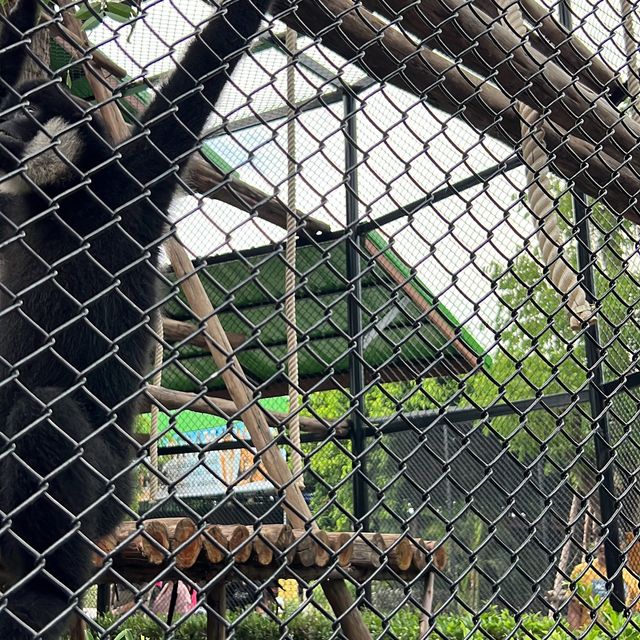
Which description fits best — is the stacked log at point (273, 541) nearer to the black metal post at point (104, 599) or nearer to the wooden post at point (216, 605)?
the wooden post at point (216, 605)

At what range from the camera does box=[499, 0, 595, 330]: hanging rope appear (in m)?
2.10

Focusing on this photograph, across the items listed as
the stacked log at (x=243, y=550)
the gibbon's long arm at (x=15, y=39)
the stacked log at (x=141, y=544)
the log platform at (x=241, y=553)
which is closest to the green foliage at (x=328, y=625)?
the log platform at (x=241, y=553)

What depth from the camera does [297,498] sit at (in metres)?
3.29

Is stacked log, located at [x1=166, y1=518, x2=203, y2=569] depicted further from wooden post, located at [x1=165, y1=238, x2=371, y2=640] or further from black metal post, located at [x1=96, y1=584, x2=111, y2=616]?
black metal post, located at [x1=96, y1=584, x2=111, y2=616]

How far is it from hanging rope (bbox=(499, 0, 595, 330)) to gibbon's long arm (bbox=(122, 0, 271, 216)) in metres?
0.78

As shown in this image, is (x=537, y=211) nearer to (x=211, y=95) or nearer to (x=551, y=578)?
(x=211, y=95)

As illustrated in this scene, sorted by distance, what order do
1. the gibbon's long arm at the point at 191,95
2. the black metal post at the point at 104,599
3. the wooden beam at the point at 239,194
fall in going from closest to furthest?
the gibbon's long arm at the point at 191,95 < the wooden beam at the point at 239,194 < the black metal post at the point at 104,599

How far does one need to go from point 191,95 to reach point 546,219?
112 centimetres

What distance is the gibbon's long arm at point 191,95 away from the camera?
2.24m

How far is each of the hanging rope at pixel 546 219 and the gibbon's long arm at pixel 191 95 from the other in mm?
777

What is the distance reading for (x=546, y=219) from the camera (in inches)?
86.1

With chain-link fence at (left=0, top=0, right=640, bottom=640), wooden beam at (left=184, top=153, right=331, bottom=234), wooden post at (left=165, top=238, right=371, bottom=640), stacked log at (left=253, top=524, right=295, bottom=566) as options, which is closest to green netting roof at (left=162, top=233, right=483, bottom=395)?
wooden beam at (left=184, top=153, right=331, bottom=234)

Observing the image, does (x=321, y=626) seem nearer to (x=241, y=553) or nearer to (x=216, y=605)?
(x=216, y=605)

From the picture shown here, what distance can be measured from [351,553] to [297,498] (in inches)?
24.4
